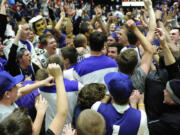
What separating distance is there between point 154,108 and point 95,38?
46.1 inches

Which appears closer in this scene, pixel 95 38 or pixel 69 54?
pixel 95 38

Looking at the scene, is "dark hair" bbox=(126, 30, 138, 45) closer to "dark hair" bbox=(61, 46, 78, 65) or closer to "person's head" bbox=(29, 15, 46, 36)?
"dark hair" bbox=(61, 46, 78, 65)

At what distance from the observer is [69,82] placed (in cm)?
228

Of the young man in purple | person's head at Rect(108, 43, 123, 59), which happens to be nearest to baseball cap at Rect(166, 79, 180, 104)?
the young man in purple

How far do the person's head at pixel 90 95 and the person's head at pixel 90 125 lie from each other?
55 centimetres

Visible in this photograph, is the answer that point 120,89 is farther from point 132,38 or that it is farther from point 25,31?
point 25,31

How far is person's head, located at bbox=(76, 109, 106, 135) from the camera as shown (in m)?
1.39

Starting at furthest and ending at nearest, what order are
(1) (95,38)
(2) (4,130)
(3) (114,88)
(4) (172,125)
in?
(1) (95,38)
(4) (172,125)
(3) (114,88)
(2) (4,130)

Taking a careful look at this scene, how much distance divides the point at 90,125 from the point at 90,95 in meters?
0.65

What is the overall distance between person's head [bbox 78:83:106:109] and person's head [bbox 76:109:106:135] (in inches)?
21.7

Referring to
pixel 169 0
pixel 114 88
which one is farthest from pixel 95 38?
pixel 169 0

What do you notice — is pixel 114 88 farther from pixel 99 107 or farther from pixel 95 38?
pixel 95 38

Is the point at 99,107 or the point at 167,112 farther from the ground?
the point at 99,107

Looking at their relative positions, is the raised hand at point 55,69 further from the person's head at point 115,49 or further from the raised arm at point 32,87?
the person's head at point 115,49
